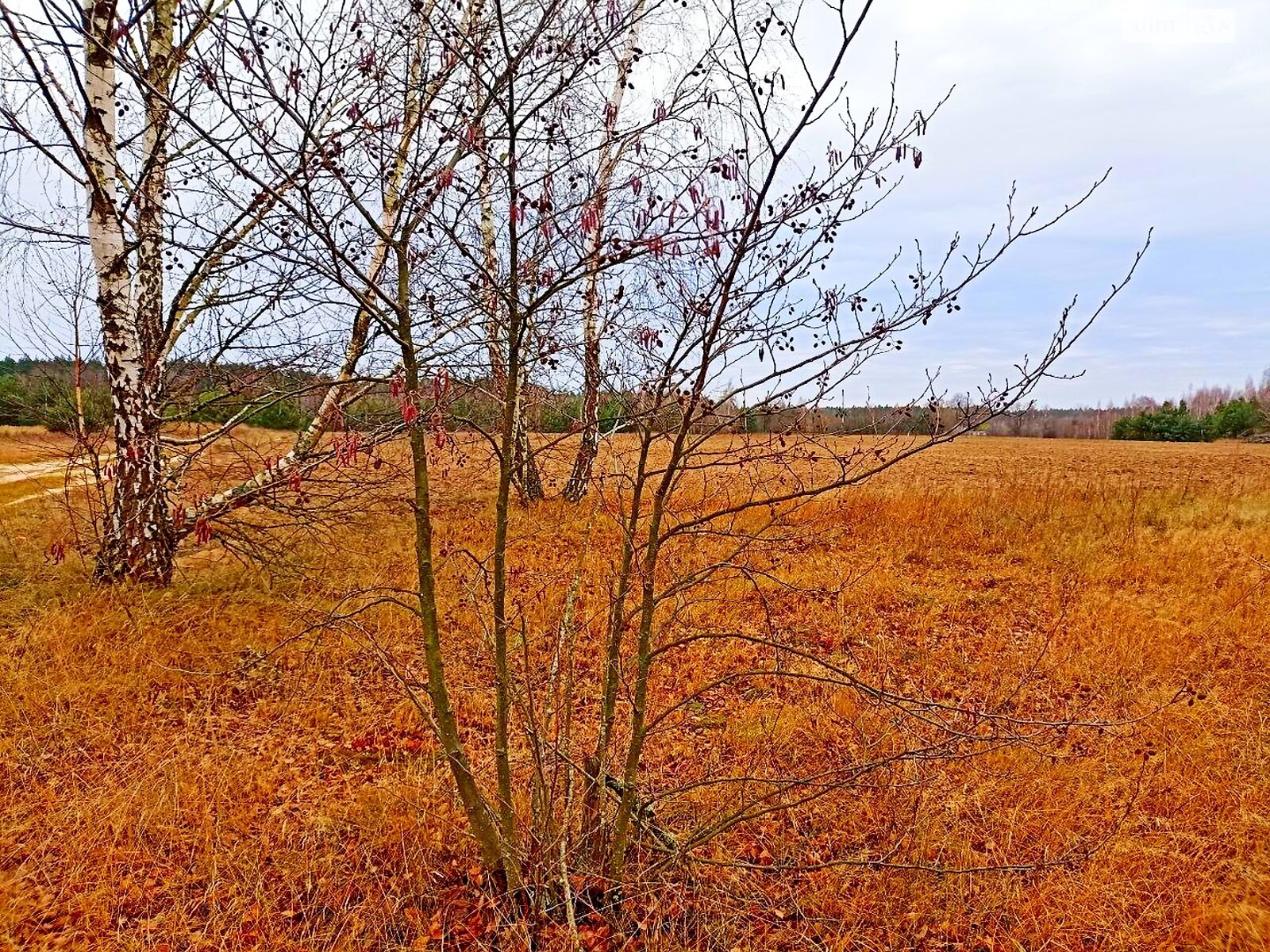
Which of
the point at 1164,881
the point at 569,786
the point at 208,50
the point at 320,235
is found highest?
the point at 208,50

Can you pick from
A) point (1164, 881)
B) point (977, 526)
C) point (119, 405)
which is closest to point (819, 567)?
point (977, 526)

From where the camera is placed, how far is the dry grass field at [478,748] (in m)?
2.63

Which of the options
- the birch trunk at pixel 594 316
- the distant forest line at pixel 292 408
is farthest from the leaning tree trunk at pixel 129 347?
the birch trunk at pixel 594 316

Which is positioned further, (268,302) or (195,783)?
(268,302)

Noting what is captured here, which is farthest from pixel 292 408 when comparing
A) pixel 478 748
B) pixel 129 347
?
pixel 478 748

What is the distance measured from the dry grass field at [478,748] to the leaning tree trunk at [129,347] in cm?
37

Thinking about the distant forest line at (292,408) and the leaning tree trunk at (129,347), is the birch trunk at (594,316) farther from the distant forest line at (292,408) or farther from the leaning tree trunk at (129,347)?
the leaning tree trunk at (129,347)

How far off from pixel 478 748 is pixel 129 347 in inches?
151

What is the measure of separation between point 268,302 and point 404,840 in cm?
311

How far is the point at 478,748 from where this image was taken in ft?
12.6

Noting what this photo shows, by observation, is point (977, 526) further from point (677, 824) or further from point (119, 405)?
point (119, 405)

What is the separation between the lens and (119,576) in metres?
5.21

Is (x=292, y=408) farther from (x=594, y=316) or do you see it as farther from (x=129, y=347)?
(x=594, y=316)

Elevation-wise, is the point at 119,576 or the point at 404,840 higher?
the point at 119,576
